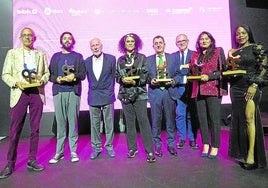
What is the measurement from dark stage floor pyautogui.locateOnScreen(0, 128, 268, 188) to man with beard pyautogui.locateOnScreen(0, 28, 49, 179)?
9.2 inches

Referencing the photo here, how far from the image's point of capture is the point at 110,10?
5152 millimetres

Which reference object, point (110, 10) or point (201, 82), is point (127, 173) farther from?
point (110, 10)

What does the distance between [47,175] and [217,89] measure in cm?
209

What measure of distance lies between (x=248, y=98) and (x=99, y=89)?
1.71m

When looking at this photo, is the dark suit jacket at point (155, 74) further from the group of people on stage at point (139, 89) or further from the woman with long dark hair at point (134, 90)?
the woman with long dark hair at point (134, 90)

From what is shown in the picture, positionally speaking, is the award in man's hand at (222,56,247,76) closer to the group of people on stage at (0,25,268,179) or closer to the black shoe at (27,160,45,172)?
the group of people on stage at (0,25,268,179)

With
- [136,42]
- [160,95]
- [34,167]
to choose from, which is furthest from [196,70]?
[34,167]

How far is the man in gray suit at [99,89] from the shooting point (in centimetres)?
366

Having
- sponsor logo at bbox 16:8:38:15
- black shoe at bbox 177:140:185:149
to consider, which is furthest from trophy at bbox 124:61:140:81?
sponsor logo at bbox 16:8:38:15

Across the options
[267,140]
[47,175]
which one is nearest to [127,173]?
[47,175]

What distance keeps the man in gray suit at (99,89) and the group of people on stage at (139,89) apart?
0.04 feet

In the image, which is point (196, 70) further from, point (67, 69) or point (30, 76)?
point (30, 76)

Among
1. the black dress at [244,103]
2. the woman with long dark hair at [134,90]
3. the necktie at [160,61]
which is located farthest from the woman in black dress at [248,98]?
the woman with long dark hair at [134,90]

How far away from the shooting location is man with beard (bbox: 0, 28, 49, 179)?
3160 mm
